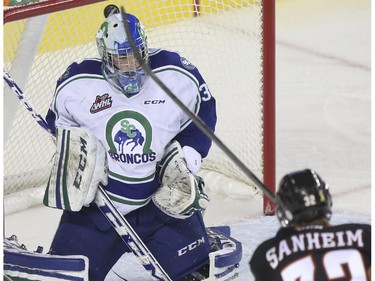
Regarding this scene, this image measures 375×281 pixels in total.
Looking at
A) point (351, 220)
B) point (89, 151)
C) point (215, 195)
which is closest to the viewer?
point (89, 151)

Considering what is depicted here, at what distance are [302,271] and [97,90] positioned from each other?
100 centimetres

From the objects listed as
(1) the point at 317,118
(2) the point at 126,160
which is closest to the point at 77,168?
(2) the point at 126,160

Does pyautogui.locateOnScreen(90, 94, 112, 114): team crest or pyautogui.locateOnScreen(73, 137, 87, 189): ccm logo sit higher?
pyautogui.locateOnScreen(90, 94, 112, 114): team crest

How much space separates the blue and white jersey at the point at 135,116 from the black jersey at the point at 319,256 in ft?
2.79

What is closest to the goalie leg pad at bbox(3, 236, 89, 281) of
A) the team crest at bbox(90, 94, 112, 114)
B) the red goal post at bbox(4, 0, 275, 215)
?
the team crest at bbox(90, 94, 112, 114)

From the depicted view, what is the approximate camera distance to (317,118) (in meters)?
4.63

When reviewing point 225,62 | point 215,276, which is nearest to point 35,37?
point 225,62

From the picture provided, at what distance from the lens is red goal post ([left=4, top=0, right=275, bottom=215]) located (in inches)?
149

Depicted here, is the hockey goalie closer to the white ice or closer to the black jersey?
the white ice

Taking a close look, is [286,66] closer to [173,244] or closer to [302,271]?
[173,244]

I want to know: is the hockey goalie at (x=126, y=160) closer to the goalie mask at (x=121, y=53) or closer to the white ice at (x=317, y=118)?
the goalie mask at (x=121, y=53)

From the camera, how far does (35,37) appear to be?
3.79m

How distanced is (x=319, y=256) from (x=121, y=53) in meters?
0.93

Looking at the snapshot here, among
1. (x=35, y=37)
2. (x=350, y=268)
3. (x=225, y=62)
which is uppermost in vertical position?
(x=350, y=268)
